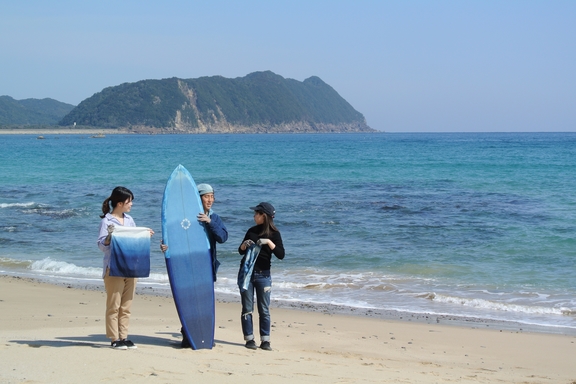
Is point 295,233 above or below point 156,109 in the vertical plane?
below

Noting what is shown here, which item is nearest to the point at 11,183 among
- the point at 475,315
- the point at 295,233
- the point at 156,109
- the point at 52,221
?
the point at 52,221

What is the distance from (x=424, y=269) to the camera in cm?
1166

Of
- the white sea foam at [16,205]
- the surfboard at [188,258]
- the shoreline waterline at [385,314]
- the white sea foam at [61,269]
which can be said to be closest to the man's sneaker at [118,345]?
the surfboard at [188,258]

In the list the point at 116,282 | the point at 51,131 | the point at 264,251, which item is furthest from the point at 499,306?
the point at 51,131

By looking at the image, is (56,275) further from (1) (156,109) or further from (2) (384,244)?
(1) (156,109)

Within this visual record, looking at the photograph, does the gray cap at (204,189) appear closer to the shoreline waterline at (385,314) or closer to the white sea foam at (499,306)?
the shoreline waterline at (385,314)

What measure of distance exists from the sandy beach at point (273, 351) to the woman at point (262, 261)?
0.25 m

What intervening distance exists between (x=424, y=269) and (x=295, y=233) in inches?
171

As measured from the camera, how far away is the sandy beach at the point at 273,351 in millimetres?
4801

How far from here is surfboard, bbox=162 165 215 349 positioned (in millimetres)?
5789

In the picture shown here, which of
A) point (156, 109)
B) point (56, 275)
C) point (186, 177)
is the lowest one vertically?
point (56, 275)

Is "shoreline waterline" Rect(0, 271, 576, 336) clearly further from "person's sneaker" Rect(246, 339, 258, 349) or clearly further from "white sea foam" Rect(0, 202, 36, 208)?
"white sea foam" Rect(0, 202, 36, 208)

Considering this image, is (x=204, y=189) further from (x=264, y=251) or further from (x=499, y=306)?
(x=499, y=306)

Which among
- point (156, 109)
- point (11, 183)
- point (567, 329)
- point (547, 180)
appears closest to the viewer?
point (567, 329)
